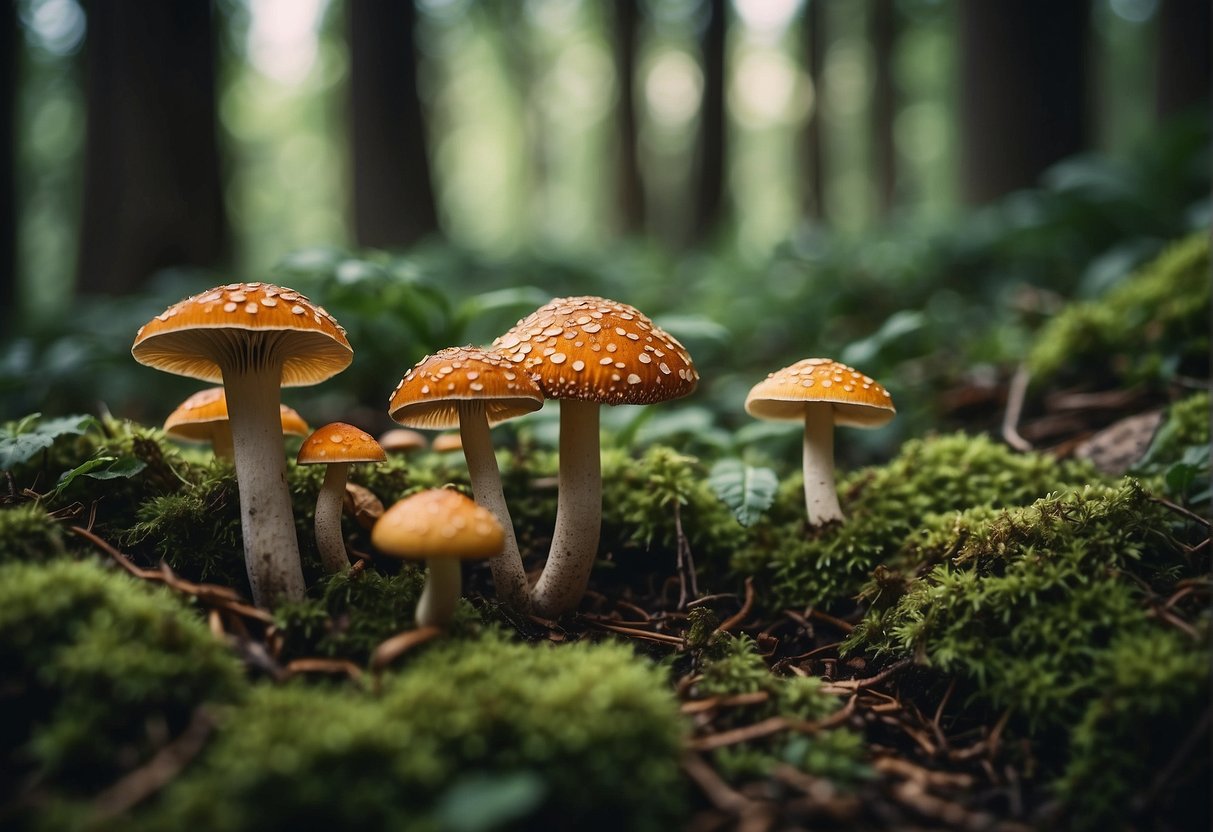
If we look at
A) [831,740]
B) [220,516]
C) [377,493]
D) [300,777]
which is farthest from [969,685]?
[220,516]

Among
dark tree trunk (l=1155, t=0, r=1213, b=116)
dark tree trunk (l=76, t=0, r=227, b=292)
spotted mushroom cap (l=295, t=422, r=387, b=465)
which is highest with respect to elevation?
dark tree trunk (l=1155, t=0, r=1213, b=116)

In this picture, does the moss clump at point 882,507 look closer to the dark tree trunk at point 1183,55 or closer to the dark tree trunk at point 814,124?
the dark tree trunk at point 1183,55

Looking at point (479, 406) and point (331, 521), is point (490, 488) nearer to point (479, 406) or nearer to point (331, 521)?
point (479, 406)

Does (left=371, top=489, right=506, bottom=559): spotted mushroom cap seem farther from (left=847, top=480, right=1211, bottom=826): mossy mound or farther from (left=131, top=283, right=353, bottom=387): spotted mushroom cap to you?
Result: (left=847, top=480, right=1211, bottom=826): mossy mound

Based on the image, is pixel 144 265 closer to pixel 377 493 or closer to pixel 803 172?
pixel 377 493

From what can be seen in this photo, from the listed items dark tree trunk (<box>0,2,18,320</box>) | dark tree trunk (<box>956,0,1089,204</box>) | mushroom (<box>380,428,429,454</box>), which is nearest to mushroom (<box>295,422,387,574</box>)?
mushroom (<box>380,428,429,454</box>)

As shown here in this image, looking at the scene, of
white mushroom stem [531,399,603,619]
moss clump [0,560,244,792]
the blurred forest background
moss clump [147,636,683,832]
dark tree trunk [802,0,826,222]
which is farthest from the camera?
dark tree trunk [802,0,826,222]

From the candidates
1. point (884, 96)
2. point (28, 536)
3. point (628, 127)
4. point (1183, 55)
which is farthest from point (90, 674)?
point (884, 96)
